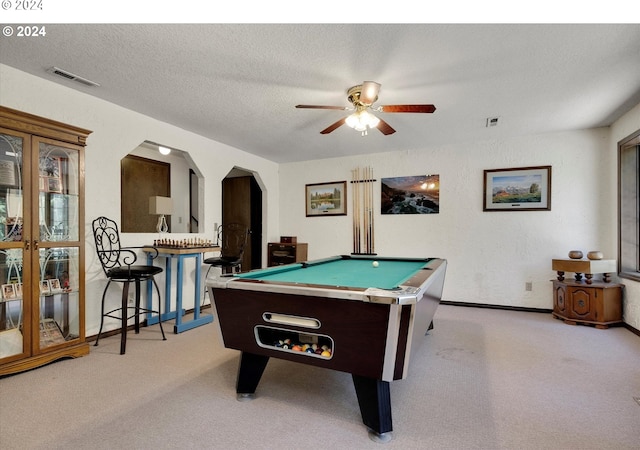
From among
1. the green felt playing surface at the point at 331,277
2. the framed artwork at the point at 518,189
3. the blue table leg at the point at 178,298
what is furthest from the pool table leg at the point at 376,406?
the framed artwork at the point at 518,189

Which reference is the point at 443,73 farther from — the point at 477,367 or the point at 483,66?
the point at 477,367

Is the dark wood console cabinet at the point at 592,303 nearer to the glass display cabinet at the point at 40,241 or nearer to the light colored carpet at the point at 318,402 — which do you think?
the light colored carpet at the point at 318,402

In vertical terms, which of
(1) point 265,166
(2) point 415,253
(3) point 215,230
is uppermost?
(1) point 265,166

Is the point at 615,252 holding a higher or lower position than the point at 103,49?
lower

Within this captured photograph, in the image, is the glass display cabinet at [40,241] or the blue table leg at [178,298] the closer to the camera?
the glass display cabinet at [40,241]

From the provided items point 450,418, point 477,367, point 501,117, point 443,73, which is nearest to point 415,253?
point 501,117

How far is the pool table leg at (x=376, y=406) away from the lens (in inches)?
59.4

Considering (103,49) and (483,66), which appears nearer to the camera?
(103,49)

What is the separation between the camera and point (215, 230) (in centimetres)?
430

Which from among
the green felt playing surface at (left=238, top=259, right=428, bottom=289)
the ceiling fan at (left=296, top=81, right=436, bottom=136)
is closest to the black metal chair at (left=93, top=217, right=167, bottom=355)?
the green felt playing surface at (left=238, top=259, right=428, bottom=289)

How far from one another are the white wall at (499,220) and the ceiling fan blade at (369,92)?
58.0 inches

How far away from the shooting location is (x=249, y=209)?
599 centimetres

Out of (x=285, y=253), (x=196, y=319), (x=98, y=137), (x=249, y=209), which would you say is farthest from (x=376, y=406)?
(x=249, y=209)
